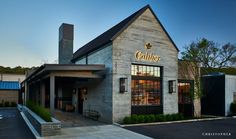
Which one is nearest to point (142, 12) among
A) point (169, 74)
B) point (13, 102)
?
point (169, 74)

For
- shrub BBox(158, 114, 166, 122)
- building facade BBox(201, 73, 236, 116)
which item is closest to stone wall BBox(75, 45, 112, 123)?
shrub BBox(158, 114, 166, 122)

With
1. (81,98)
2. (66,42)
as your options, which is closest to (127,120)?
(81,98)

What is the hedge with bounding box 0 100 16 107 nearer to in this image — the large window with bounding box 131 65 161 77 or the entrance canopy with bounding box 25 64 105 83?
the entrance canopy with bounding box 25 64 105 83

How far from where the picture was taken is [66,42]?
2327cm

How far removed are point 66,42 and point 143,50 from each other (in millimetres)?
11271

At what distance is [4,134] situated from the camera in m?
10.1

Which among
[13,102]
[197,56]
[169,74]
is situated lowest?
[13,102]

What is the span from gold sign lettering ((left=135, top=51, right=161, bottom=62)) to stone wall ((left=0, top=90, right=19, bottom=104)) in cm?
2362

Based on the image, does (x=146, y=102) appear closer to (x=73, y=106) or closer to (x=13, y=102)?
(x=73, y=106)

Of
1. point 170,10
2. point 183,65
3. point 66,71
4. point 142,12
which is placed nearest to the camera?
point 66,71

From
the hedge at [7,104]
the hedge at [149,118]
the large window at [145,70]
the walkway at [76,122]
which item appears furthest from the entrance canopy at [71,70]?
the hedge at [7,104]

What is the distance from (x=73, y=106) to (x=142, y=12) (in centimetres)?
1164

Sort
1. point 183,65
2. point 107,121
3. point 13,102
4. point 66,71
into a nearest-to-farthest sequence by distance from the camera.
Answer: point 66,71 → point 107,121 → point 183,65 → point 13,102

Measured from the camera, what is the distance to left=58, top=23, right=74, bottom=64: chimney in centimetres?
2308
